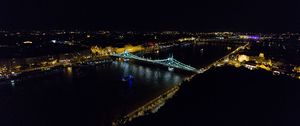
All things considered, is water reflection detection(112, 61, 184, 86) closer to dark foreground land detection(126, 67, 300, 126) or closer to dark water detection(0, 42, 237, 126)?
dark water detection(0, 42, 237, 126)

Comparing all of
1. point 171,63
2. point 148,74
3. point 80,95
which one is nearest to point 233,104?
point 80,95

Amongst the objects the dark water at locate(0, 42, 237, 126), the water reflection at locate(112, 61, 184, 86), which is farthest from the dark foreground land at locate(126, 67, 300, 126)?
the water reflection at locate(112, 61, 184, 86)

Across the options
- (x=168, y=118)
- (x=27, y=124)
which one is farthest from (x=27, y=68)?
(x=168, y=118)

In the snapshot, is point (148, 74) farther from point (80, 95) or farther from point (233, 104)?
point (233, 104)

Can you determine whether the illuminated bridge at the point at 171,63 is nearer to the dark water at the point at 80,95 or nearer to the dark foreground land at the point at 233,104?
the dark water at the point at 80,95

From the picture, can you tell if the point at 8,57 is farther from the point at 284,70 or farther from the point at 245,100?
the point at 284,70

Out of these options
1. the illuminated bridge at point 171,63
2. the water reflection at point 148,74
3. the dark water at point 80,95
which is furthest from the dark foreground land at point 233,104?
the illuminated bridge at point 171,63
